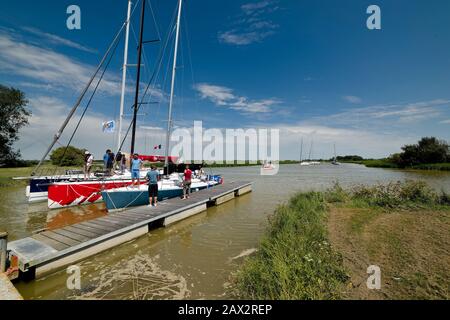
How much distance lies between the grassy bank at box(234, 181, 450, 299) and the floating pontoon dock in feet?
15.8

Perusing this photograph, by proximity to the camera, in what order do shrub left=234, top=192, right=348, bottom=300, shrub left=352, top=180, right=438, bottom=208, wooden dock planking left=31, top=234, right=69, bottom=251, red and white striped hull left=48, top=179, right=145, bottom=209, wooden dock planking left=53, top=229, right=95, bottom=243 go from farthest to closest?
red and white striped hull left=48, top=179, right=145, bottom=209 → shrub left=352, top=180, right=438, bottom=208 → wooden dock planking left=53, top=229, right=95, bottom=243 → wooden dock planking left=31, top=234, right=69, bottom=251 → shrub left=234, top=192, right=348, bottom=300

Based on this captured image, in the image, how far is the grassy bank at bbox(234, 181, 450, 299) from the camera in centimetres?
418

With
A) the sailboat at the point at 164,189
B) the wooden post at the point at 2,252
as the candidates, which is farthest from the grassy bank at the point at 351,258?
the sailboat at the point at 164,189

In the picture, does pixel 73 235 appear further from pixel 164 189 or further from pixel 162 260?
pixel 164 189

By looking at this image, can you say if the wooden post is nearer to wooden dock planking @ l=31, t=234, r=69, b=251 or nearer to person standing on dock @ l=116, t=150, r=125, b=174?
wooden dock planking @ l=31, t=234, r=69, b=251

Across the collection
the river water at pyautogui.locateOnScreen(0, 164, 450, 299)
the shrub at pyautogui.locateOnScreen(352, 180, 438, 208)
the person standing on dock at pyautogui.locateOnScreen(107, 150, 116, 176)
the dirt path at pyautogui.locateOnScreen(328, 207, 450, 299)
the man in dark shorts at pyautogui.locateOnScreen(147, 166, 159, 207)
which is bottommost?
the river water at pyautogui.locateOnScreen(0, 164, 450, 299)

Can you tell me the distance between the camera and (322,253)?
219 inches

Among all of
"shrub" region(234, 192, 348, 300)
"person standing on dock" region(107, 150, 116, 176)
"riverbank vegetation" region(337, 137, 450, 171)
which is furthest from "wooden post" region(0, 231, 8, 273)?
"riverbank vegetation" region(337, 137, 450, 171)

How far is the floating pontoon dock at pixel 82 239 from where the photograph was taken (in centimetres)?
586

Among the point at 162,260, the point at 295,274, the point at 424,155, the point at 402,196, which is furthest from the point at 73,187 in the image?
the point at 424,155

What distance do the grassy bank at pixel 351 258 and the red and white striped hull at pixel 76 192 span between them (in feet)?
37.6

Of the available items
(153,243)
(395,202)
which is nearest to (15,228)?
(153,243)

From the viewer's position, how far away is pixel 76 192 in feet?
47.6
